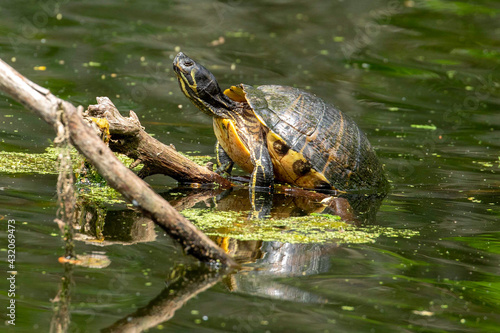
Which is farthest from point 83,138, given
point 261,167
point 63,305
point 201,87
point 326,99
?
point 326,99

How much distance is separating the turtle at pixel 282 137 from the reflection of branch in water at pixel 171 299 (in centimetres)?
218

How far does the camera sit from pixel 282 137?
5.60 metres

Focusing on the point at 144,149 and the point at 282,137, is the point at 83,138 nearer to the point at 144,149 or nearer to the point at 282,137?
the point at 144,149

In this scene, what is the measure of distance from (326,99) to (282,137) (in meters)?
3.90

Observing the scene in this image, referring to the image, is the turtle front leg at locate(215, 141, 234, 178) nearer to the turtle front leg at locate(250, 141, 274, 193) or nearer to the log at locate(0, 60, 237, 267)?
the turtle front leg at locate(250, 141, 274, 193)

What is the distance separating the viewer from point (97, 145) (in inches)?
128

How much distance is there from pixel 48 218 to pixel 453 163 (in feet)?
15.2

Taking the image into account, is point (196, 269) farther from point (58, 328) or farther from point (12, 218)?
point (12, 218)

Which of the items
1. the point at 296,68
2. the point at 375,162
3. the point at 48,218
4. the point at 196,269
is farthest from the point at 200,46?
the point at 196,269

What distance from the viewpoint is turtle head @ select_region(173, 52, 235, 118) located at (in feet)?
19.1

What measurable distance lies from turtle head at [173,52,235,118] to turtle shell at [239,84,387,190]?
254 mm

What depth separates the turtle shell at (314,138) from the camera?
18.5ft

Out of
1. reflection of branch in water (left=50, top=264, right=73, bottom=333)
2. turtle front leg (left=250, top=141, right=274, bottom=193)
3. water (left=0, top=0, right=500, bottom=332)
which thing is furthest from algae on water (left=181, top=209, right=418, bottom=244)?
reflection of branch in water (left=50, top=264, right=73, bottom=333)

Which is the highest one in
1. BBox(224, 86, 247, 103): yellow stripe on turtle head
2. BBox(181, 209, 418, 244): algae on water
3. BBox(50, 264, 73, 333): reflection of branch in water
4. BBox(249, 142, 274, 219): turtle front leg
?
BBox(224, 86, 247, 103): yellow stripe on turtle head
